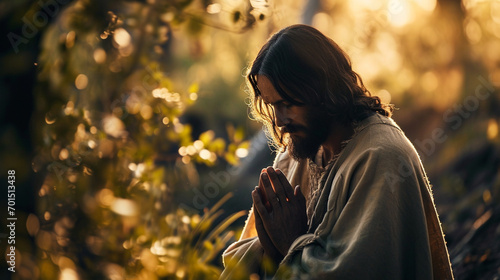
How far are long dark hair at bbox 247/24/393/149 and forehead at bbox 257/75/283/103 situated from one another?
0.02m

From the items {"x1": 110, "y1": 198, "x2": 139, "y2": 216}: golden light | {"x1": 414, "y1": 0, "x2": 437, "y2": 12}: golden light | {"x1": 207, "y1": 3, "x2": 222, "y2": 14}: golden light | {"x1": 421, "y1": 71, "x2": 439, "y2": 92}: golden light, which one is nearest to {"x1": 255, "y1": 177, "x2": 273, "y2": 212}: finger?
{"x1": 207, "y1": 3, "x2": 222, "y2": 14}: golden light

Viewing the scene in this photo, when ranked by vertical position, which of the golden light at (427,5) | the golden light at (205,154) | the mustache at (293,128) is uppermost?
the mustache at (293,128)

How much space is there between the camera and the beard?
2410mm

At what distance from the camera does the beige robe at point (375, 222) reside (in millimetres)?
2055

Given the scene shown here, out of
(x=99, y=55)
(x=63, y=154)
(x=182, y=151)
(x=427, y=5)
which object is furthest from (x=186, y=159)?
(x=427, y=5)

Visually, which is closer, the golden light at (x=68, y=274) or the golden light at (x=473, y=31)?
the golden light at (x=68, y=274)

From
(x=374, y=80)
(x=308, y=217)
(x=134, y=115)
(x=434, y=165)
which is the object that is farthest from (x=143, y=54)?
(x=374, y=80)

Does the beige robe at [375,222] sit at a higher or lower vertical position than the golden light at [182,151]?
higher

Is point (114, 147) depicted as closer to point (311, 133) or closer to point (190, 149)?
point (190, 149)

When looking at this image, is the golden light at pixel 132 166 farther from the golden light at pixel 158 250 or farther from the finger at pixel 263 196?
the finger at pixel 263 196

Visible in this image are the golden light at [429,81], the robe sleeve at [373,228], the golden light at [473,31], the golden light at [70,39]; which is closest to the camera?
the golden light at [70,39]

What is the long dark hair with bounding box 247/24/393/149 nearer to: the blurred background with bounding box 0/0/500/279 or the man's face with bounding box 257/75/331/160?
the man's face with bounding box 257/75/331/160

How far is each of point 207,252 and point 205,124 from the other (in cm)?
1310

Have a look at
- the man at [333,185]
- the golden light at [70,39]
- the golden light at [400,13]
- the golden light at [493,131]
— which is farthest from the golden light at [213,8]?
the golden light at [400,13]
